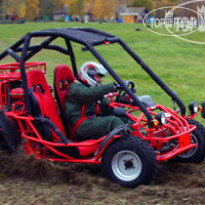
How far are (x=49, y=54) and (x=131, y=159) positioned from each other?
574 inches

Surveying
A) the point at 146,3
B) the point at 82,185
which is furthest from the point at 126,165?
the point at 146,3

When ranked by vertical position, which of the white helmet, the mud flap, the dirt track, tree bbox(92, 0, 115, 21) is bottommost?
the dirt track

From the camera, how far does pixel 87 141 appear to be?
4.97 metres

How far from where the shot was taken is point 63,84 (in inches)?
212

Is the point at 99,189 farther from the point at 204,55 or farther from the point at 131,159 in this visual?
the point at 204,55

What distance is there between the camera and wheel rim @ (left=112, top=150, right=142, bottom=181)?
457 cm

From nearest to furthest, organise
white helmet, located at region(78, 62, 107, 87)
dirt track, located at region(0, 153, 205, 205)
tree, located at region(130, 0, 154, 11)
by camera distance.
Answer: dirt track, located at region(0, 153, 205, 205) < white helmet, located at region(78, 62, 107, 87) < tree, located at region(130, 0, 154, 11)

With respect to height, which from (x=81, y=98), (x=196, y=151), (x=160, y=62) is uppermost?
(x=81, y=98)

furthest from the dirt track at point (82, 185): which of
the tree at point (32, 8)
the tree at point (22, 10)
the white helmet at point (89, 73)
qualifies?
the tree at point (22, 10)

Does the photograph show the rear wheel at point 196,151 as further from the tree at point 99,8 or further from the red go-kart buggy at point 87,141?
the tree at point 99,8

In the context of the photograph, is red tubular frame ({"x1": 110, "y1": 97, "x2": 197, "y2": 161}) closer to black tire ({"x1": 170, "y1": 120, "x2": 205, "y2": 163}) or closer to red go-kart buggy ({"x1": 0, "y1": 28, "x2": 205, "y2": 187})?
red go-kart buggy ({"x1": 0, "y1": 28, "x2": 205, "y2": 187})

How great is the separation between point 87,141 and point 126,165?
60cm

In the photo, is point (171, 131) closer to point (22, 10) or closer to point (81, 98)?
point (81, 98)

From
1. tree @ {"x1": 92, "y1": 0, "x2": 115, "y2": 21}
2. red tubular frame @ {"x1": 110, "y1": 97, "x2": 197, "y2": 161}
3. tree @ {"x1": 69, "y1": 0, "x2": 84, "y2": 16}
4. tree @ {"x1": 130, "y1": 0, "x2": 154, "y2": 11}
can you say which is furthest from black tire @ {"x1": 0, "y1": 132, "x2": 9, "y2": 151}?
tree @ {"x1": 69, "y1": 0, "x2": 84, "y2": 16}
